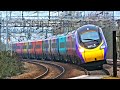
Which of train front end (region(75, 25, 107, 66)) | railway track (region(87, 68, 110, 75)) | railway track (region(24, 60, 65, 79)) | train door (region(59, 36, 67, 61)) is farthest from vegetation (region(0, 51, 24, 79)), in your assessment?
railway track (region(87, 68, 110, 75))

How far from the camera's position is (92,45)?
13.0 meters

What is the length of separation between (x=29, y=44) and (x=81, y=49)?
1039cm

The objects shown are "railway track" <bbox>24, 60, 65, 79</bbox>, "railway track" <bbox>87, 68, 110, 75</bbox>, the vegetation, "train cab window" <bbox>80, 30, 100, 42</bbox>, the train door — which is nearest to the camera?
"railway track" <bbox>24, 60, 65, 79</bbox>

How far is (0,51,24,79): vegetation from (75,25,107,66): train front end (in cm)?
302

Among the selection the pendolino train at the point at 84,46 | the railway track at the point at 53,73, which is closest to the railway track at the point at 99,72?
the pendolino train at the point at 84,46

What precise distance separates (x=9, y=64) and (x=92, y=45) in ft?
15.5

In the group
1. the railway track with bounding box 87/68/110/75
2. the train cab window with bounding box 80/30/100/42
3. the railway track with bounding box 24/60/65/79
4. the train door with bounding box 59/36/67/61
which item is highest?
the train cab window with bounding box 80/30/100/42

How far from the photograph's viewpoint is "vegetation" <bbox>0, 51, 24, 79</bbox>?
1387cm

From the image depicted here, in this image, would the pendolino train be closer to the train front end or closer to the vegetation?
the train front end

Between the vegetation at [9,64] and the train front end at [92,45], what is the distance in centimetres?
302

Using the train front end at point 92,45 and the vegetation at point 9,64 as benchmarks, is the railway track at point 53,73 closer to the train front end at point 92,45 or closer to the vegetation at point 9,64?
the train front end at point 92,45

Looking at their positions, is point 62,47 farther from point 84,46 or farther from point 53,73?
point 84,46

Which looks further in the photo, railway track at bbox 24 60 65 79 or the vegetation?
the vegetation
